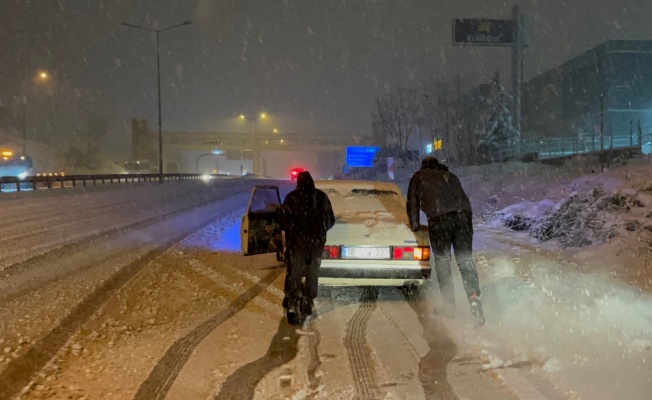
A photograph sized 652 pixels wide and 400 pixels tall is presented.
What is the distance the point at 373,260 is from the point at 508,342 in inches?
74.9

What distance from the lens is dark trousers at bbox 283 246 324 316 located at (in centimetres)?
618

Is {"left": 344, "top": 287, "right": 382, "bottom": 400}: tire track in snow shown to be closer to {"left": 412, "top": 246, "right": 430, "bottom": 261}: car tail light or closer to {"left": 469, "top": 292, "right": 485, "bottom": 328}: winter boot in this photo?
{"left": 412, "top": 246, "right": 430, "bottom": 261}: car tail light

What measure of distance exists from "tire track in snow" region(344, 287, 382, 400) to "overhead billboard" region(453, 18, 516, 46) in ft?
119

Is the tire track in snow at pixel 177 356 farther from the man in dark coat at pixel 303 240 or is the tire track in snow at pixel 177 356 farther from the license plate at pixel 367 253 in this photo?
the license plate at pixel 367 253

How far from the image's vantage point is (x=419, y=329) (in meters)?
5.96

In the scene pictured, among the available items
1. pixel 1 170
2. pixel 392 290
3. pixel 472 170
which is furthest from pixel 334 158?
pixel 392 290

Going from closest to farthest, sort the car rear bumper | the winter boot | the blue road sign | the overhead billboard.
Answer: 1. the winter boot
2. the car rear bumper
3. the overhead billboard
4. the blue road sign

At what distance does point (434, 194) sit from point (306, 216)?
1.42 m

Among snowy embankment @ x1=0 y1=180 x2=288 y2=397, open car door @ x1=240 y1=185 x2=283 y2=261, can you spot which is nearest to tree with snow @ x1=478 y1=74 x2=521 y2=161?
snowy embankment @ x1=0 y1=180 x2=288 y2=397

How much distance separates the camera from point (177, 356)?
5.11 m

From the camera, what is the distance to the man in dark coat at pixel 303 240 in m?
6.17

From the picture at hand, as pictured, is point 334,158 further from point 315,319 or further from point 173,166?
point 315,319

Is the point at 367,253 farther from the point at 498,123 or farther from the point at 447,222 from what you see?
the point at 498,123

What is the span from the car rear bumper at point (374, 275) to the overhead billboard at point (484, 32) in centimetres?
3630
